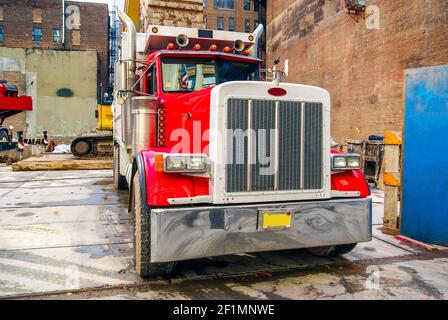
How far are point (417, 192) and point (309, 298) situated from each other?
9.36 ft

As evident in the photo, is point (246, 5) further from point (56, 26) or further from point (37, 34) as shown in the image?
point (37, 34)

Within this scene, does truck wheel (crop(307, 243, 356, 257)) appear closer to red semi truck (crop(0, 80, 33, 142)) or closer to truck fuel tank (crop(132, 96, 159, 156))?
truck fuel tank (crop(132, 96, 159, 156))

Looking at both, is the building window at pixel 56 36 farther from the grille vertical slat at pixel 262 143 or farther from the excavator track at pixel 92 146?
the grille vertical slat at pixel 262 143

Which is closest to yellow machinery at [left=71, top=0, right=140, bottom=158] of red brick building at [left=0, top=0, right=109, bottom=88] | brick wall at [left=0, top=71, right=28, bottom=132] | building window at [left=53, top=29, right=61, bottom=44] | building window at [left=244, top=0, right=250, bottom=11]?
brick wall at [left=0, top=71, right=28, bottom=132]

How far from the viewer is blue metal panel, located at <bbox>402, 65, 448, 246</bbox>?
527 centimetres

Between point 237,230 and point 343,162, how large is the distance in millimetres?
1486

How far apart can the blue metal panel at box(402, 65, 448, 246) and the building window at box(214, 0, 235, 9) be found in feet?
179

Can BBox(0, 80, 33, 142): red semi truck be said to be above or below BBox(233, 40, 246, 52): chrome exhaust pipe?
above

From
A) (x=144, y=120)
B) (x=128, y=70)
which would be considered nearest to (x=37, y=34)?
(x=128, y=70)

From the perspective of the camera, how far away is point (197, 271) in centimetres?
437

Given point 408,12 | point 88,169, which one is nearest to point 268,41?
point 408,12

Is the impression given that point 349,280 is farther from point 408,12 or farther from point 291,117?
point 408,12

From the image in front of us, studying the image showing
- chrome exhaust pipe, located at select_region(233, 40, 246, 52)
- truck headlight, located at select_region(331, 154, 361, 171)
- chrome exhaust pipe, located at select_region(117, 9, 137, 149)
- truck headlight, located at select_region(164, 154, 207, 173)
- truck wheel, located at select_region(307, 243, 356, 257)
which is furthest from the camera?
chrome exhaust pipe, located at select_region(233, 40, 246, 52)

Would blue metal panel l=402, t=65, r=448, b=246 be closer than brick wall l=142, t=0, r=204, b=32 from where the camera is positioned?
Yes
